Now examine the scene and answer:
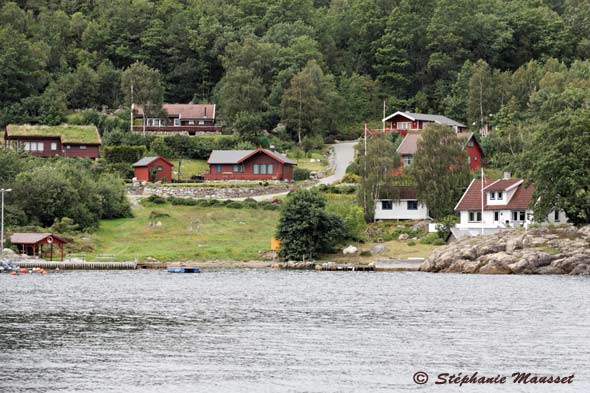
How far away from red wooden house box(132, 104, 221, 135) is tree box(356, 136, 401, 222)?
40.0 metres

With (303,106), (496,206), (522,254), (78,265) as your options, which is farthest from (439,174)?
(303,106)

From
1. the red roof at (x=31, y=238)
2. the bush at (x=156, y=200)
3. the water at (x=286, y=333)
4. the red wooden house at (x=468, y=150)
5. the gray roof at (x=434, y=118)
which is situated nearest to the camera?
the water at (x=286, y=333)

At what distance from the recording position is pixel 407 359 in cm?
4212

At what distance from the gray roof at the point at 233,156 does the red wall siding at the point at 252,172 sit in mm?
493

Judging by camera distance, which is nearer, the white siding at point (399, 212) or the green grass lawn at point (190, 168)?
the white siding at point (399, 212)

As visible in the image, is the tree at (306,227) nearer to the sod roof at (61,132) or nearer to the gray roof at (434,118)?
the sod roof at (61,132)

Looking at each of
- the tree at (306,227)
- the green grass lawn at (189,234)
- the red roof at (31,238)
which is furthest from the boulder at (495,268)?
the red roof at (31,238)

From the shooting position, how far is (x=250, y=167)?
117750 mm

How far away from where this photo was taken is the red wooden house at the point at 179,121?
13525 cm

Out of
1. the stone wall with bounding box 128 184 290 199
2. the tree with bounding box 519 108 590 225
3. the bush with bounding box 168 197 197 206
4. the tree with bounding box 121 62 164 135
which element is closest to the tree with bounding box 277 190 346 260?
the tree with bounding box 519 108 590 225

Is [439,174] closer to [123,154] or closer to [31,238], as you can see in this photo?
[31,238]

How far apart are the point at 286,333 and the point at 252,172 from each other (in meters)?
69.2

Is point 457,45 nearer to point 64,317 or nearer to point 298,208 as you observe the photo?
point 298,208

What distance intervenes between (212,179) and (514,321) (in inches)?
2635
